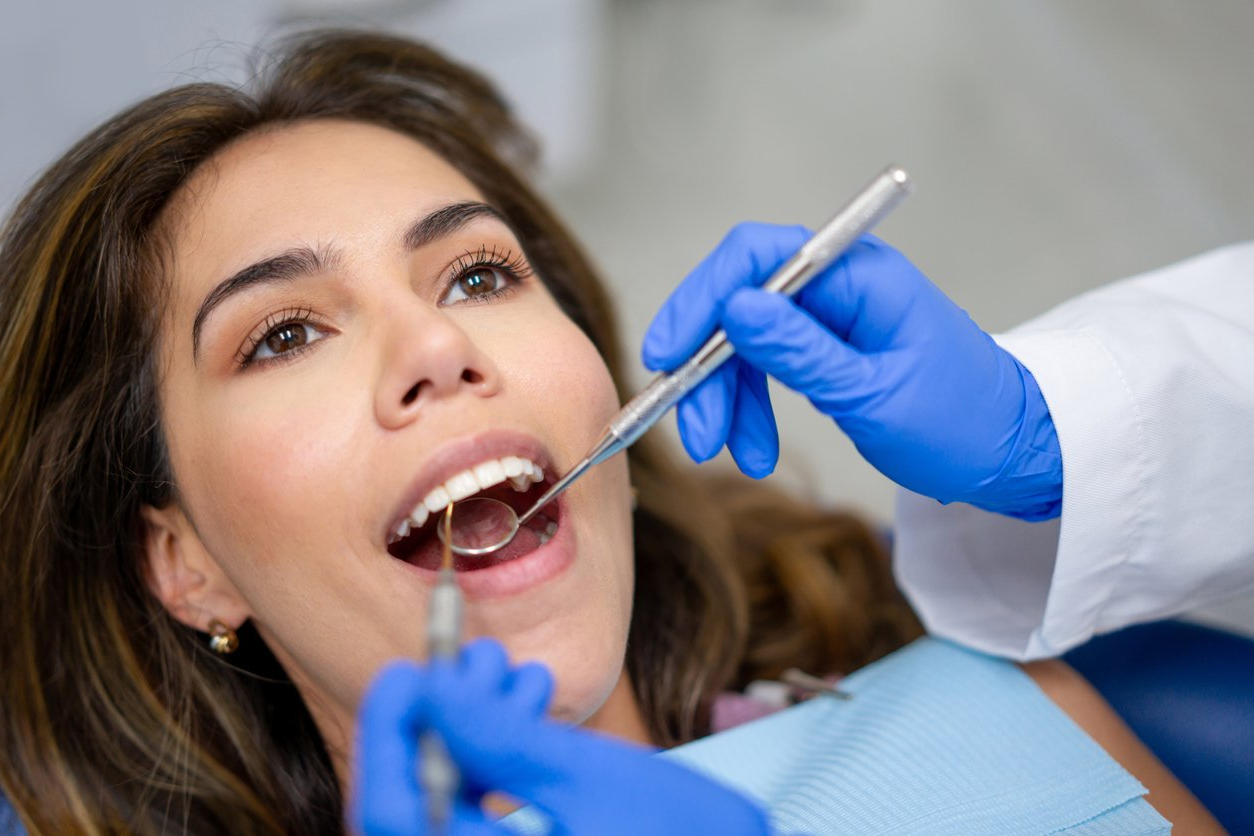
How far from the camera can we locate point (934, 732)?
3.95ft

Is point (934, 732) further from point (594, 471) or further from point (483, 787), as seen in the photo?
point (483, 787)

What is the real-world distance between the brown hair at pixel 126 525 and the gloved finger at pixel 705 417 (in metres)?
0.52

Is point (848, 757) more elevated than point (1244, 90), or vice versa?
point (1244, 90)

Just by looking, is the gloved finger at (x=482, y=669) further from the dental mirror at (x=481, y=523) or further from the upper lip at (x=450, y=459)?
the dental mirror at (x=481, y=523)

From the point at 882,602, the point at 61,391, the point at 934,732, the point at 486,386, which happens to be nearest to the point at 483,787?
the point at 486,386

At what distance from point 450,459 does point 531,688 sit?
0.27m

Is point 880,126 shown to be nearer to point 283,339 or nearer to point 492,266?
point 492,266

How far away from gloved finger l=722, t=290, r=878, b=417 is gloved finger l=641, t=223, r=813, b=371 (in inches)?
1.5

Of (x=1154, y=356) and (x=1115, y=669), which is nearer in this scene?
(x=1154, y=356)

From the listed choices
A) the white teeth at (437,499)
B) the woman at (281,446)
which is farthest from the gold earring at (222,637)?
the white teeth at (437,499)

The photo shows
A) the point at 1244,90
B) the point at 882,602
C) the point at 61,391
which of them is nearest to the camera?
the point at 61,391

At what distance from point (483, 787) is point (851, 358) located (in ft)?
1.61

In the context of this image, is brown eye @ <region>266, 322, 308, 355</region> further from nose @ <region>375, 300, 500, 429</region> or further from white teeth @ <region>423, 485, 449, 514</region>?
white teeth @ <region>423, 485, 449, 514</region>

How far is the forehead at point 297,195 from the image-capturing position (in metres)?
1.11
